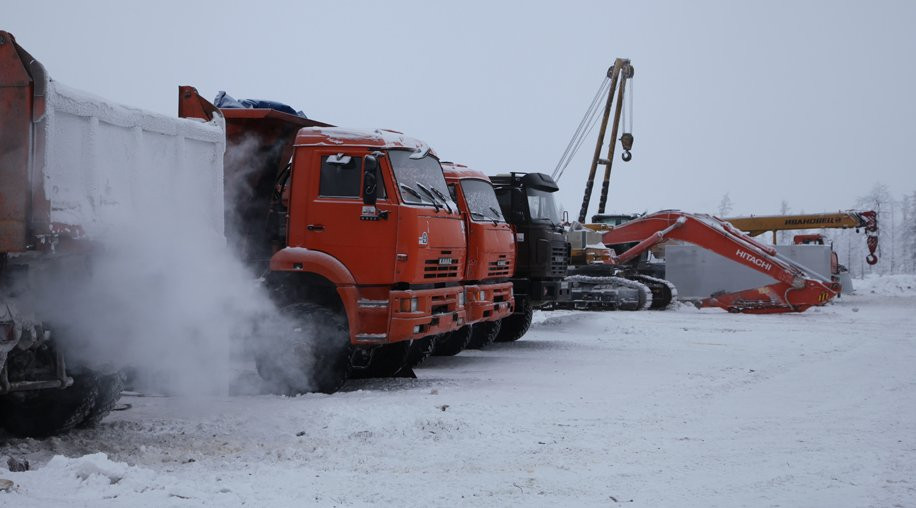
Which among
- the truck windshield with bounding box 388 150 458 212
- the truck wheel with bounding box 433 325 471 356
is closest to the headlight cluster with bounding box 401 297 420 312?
the truck windshield with bounding box 388 150 458 212

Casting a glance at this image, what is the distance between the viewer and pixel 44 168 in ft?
25.1

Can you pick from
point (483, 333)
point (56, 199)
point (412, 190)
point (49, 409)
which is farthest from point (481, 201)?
point (56, 199)

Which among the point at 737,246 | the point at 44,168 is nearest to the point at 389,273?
the point at 44,168

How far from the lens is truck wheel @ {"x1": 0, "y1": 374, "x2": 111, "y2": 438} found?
27.8 ft

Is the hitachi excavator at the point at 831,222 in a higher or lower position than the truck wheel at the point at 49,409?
higher

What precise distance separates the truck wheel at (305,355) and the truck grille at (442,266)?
4.52 ft

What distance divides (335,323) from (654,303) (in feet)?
61.0

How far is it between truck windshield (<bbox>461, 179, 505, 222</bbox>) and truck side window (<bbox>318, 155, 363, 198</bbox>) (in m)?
3.68

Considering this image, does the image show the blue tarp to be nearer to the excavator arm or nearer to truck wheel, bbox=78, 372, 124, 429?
truck wheel, bbox=78, 372, 124, 429

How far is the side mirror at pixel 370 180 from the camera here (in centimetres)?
1148

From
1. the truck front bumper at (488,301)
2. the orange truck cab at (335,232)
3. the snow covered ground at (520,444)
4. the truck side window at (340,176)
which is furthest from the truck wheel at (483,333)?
the truck side window at (340,176)

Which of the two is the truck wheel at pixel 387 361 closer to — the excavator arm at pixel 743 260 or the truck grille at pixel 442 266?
the truck grille at pixel 442 266

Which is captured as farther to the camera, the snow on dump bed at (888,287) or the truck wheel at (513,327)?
the snow on dump bed at (888,287)

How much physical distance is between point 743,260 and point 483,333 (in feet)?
39.0
